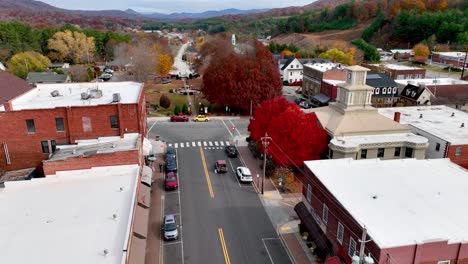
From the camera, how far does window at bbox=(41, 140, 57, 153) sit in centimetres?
3509

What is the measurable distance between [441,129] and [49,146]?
A: 42.5 m

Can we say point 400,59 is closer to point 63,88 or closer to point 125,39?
point 125,39

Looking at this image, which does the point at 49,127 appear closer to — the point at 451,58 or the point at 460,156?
the point at 460,156

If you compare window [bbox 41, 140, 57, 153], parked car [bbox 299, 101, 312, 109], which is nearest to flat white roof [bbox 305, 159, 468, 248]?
window [bbox 41, 140, 57, 153]

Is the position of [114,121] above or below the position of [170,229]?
above

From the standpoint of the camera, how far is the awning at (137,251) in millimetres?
21922

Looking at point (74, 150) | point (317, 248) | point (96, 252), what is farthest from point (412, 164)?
point (74, 150)

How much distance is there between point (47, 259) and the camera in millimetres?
18812

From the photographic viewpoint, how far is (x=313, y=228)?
26.0 m

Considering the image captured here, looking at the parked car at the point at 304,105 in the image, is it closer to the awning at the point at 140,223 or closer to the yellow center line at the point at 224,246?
the yellow center line at the point at 224,246

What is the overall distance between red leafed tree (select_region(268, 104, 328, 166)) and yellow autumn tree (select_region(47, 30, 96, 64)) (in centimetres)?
10683

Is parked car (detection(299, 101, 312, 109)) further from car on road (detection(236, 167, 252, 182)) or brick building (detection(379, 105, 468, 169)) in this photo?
car on road (detection(236, 167, 252, 182))

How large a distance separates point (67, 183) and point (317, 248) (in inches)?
804

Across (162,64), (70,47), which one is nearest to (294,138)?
(162,64)
